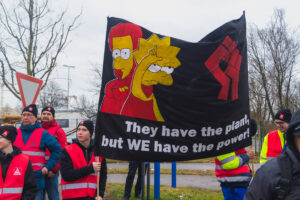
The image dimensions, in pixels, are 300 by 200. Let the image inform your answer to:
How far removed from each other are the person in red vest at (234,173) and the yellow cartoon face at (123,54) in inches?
73.3

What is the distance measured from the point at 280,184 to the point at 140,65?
2488 millimetres

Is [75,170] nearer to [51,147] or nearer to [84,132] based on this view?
[84,132]

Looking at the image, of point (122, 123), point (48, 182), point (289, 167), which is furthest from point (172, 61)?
point (48, 182)

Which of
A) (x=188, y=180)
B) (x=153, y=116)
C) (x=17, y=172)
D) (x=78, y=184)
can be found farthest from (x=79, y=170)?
(x=188, y=180)

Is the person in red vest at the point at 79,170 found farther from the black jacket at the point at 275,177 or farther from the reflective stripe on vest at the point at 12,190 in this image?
the black jacket at the point at 275,177

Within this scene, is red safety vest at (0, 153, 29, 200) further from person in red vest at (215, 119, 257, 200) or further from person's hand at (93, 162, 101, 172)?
person in red vest at (215, 119, 257, 200)

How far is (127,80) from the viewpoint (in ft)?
12.6

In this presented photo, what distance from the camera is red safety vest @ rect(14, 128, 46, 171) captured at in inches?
195

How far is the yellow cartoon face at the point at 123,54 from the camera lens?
12.6ft

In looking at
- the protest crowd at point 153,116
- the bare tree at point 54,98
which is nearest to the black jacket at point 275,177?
the protest crowd at point 153,116

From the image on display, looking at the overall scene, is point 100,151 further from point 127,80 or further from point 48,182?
point 48,182

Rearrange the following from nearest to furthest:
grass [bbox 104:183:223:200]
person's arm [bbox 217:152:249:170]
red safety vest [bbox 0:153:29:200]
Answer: red safety vest [bbox 0:153:29:200]
person's arm [bbox 217:152:249:170]
grass [bbox 104:183:223:200]

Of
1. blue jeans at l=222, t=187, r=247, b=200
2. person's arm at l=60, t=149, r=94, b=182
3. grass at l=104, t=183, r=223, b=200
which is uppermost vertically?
person's arm at l=60, t=149, r=94, b=182

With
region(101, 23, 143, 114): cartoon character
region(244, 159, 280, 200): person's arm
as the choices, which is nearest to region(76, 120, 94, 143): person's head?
region(101, 23, 143, 114): cartoon character
